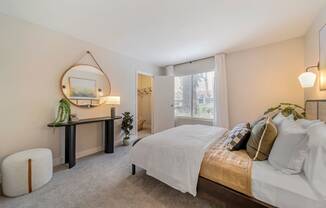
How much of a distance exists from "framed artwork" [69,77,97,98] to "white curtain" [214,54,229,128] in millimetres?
3194

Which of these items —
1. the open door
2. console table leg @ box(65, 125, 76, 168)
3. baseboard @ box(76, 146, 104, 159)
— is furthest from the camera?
the open door

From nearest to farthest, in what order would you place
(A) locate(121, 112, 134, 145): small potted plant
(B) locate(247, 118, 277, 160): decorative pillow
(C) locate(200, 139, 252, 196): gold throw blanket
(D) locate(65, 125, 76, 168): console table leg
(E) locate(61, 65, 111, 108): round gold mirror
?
(C) locate(200, 139, 252, 196): gold throw blanket, (B) locate(247, 118, 277, 160): decorative pillow, (D) locate(65, 125, 76, 168): console table leg, (E) locate(61, 65, 111, 108): round gold mirror, (A) locate(121, 112, 134, 145): small potted plant

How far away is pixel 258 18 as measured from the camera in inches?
86.4

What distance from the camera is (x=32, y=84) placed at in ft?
7.61

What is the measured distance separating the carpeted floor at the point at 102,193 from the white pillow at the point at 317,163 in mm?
948

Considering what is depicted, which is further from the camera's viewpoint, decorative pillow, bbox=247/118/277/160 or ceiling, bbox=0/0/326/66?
ceiling, bbox=0/0/326/66

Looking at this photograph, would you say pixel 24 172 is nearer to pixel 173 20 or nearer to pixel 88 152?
pixel 88 152

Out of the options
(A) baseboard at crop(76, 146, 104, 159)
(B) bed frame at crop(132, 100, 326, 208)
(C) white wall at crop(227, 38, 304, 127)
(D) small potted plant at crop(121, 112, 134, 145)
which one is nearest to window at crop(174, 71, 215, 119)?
(C) white wall at crop(227, 38, 304, 127)

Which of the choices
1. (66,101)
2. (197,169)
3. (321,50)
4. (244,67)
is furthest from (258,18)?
(66,101)

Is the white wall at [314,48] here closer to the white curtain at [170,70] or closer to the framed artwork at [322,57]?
the framed artwork at [322,57]

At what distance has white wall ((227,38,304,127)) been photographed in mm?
2938

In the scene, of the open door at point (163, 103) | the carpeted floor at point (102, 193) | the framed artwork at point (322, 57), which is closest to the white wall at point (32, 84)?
the carpeted floor at point (102, 193)

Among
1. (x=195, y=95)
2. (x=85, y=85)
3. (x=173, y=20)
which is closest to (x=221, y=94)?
(x=195, y=95)

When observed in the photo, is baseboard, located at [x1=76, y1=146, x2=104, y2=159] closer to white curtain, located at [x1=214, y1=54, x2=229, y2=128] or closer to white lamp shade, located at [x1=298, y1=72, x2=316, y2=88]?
white curtain, located at [x1=214, y1=54, x2=229, y2=128]
